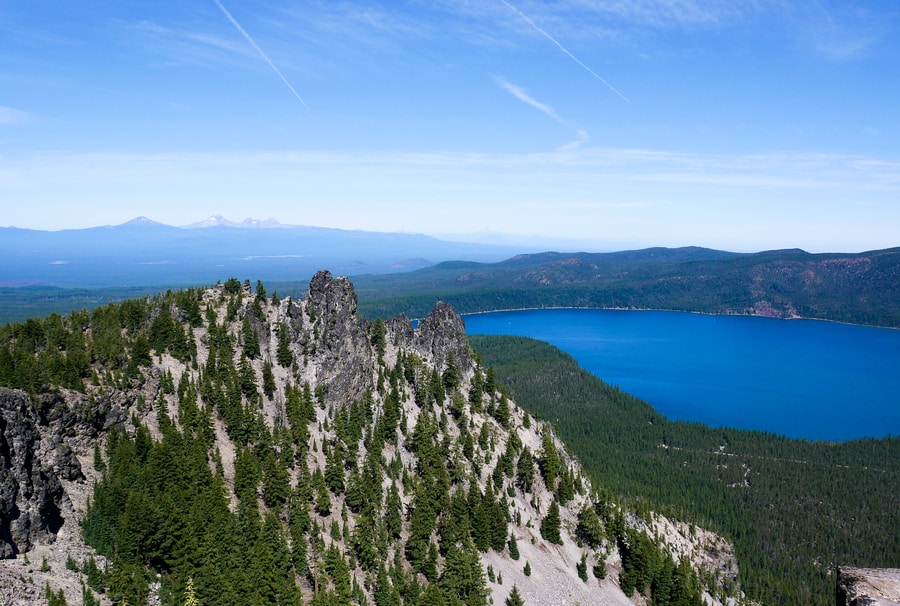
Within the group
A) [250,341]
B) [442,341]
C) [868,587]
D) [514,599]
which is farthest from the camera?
[442,341]

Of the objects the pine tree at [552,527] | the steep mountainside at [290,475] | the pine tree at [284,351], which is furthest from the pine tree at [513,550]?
the pine tree at [284,351]

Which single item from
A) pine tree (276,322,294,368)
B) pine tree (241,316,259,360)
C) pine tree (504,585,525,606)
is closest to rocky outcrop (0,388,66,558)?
pine tree (241,316,259,360)

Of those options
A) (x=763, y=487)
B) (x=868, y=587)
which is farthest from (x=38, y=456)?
(x=763, y=487)

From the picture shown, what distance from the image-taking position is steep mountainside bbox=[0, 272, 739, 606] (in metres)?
45.4

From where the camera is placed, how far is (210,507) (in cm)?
5325

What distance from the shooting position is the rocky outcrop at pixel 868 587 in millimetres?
14320

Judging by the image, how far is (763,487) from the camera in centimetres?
14238

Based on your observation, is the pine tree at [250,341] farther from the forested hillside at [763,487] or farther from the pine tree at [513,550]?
the forested hillside at [763,487]

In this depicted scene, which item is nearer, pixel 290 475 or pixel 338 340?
pixel 290 475

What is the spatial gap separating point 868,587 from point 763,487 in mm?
149474

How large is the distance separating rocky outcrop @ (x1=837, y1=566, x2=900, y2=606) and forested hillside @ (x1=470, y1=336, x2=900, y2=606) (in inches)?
3923

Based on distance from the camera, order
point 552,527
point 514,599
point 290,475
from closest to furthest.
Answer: point 514,599
point 290,475
point 552,527

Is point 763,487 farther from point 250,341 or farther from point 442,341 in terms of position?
point 250,341

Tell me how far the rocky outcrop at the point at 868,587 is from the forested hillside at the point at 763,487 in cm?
9964
